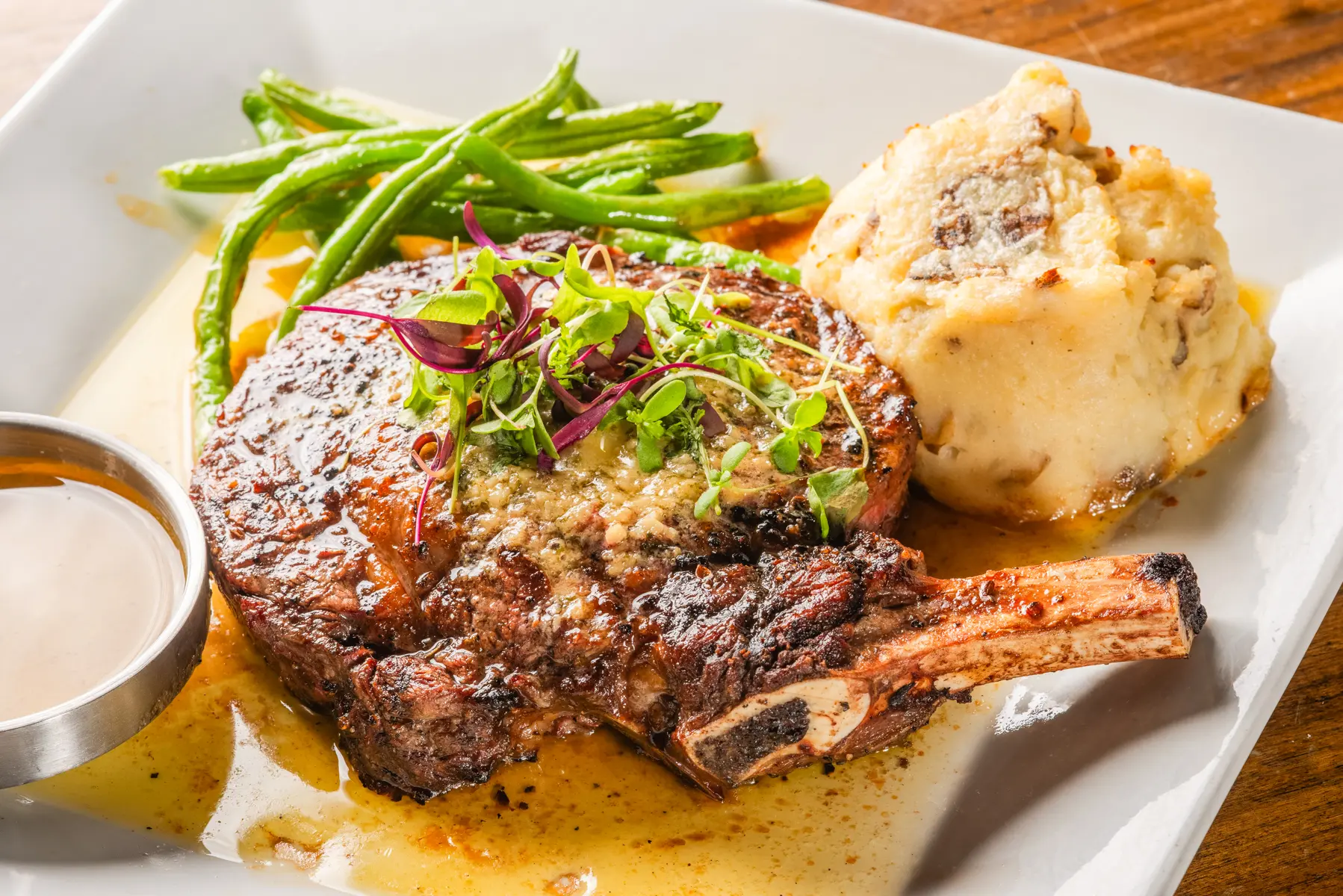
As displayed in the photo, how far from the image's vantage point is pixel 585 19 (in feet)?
18.6

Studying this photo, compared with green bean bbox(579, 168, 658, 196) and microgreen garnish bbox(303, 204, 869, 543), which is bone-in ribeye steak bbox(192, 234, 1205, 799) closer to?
microgreen garnish bbox(303, 204, 869, 543)

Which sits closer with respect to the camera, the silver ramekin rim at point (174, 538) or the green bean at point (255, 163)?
the silver ramekin rim at point (174, 538)

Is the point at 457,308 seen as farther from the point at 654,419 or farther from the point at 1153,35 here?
the point at 1153,35

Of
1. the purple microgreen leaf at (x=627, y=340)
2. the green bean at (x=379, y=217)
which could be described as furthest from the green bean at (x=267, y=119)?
the purple microgreen leaf at (x=627, y=340)

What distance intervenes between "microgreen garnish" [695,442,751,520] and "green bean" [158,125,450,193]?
8.02 ft

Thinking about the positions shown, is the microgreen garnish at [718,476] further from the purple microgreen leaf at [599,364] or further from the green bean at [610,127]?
the green bean at [610,127]

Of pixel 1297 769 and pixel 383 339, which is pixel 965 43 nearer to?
pixel 383 339

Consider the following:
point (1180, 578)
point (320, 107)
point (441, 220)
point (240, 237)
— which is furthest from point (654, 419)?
point (320, 107)

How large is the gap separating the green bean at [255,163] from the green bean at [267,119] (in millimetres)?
191

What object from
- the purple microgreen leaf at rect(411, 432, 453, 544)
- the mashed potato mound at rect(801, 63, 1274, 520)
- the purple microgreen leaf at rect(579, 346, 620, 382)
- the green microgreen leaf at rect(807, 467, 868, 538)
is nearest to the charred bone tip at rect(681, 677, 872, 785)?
the green microgreen leaf at rect(807, 467, 868, 538)

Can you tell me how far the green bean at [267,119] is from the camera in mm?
5430

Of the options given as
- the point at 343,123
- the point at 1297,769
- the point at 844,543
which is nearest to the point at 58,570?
the point at 844,543

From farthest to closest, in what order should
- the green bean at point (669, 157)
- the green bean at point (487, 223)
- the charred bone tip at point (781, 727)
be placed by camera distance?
1. the green bean at point (669, 157)
2. the green bean at point (487, 223)
3. the charred bone tip at point (781, 727)

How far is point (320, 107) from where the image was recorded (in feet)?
18.0
